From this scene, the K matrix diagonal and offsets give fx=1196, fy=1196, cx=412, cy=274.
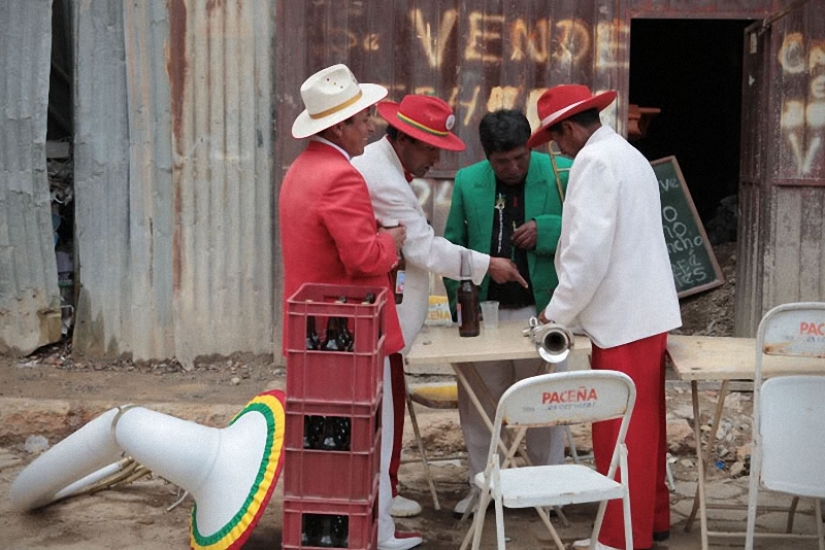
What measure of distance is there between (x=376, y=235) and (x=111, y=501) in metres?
2.35

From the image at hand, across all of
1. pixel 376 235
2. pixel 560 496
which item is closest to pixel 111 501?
pixel 376 235

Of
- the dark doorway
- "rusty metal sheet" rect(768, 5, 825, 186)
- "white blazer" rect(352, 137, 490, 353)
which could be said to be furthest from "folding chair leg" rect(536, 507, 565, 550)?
the dark doorway

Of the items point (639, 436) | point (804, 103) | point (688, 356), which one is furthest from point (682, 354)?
point (804, 103)

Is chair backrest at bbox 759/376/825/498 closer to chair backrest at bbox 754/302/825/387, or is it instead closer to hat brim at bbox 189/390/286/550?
chair backrest at bbox 754/302/825/387

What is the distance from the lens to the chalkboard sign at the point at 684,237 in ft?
33.1

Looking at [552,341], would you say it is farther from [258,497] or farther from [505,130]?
[258,497]

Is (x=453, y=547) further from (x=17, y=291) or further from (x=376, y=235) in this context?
(x=17, y=291)

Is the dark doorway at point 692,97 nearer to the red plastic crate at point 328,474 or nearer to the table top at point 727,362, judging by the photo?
the table top at point 727,362

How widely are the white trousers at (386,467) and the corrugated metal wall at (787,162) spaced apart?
376 cm

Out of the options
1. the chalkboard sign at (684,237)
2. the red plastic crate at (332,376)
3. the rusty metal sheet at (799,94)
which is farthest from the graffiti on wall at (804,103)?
the red plastic crate at (332,376)

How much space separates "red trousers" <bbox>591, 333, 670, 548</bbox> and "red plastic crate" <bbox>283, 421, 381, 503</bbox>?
Answer: 1223 mm

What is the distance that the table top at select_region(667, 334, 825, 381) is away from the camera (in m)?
4.93

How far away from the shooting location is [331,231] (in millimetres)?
4883

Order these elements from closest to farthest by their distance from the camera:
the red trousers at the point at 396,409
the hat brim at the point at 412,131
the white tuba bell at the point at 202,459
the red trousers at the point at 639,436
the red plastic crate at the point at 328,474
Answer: the red plastic crate at the point at 328,474
the white tuba bell at the point at 202,459
the red trousers at the point at 639,436
the hat brim at the point at 412,131
the red trousers at the point at 396,409
